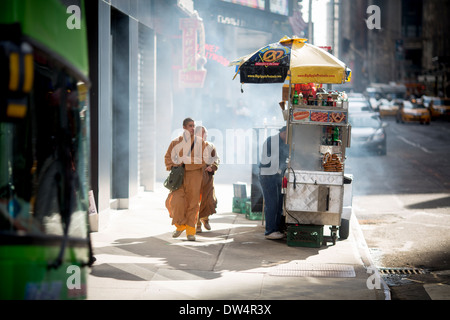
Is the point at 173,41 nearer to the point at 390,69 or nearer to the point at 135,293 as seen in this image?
the point at 135,293

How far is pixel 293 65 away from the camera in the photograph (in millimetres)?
9648

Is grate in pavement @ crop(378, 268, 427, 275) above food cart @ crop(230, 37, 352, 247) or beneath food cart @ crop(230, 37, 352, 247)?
beneath

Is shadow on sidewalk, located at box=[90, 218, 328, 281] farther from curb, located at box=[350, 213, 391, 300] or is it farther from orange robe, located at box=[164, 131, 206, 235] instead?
curb, located at box=[350, 213, 391, 300]

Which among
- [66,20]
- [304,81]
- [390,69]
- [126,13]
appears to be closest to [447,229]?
[304,81]

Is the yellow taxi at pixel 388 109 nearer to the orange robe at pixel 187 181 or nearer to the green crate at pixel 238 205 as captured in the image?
the green crate at pixel 238 205

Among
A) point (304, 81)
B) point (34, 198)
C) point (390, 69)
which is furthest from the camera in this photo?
point (390, 69)

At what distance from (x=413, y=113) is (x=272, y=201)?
38975 millimetres

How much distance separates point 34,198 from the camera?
396cm

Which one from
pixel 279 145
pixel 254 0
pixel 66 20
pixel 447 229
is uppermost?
pixel 254 0

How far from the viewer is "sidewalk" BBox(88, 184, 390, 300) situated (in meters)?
7.22

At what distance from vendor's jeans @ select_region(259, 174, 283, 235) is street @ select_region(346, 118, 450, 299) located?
1.51m

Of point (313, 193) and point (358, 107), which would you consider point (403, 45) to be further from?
point (313, 193)

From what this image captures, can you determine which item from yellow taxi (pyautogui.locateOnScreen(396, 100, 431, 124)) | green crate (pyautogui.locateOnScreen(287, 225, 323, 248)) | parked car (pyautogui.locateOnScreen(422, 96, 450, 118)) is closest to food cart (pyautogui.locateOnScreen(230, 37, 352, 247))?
green crate (pyautogui.locateOnScreen(287, 225, 323, 248))
